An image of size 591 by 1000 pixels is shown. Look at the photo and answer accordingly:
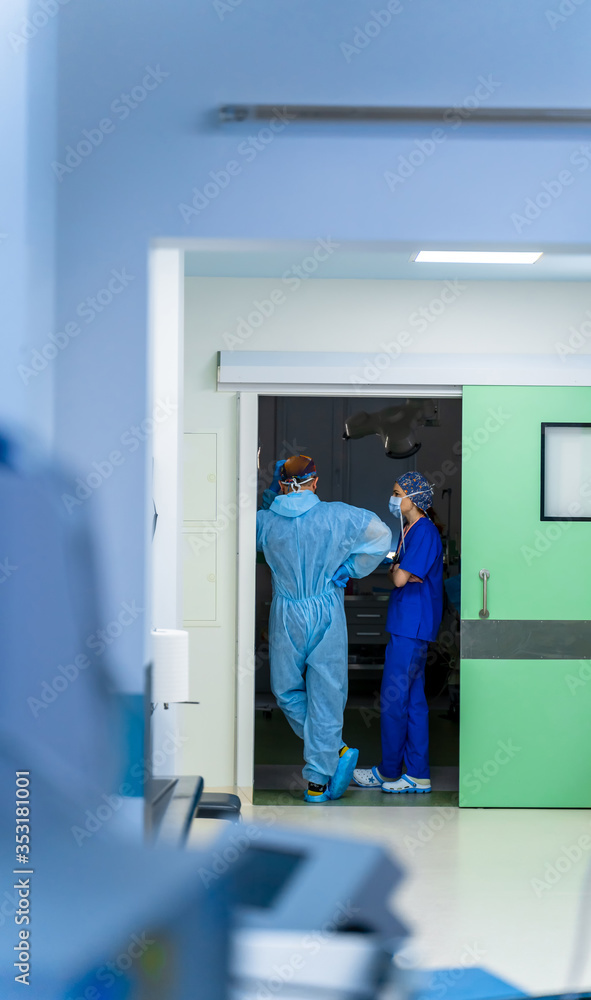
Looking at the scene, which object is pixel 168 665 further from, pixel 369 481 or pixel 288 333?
pixel 369 481

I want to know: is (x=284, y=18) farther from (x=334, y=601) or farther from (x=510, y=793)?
(x=510, y=793)

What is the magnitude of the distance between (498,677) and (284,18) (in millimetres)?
2935

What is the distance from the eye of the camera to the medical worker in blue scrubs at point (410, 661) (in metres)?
4.13

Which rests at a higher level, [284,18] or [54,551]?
[284,18]

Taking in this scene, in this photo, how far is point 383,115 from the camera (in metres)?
1.90

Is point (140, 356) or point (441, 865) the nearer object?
point (140, 356)

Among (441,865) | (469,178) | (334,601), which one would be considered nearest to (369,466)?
(334,601)

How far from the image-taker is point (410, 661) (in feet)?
13.5

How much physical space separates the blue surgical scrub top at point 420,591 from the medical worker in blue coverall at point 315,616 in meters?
0.19

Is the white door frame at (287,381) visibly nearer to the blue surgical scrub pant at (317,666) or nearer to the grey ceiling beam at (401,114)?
the blue surgical scrub pant at (317,666)

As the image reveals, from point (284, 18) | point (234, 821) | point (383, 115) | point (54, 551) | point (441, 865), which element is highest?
point (284, 18)

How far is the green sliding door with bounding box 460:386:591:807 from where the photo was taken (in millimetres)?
3996

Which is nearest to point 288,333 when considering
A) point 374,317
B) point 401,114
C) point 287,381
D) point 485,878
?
point 287,381

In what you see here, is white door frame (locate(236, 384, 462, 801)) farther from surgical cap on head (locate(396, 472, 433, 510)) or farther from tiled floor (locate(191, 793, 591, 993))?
surgical cap on head (locate(396, 472, 433, 510))
